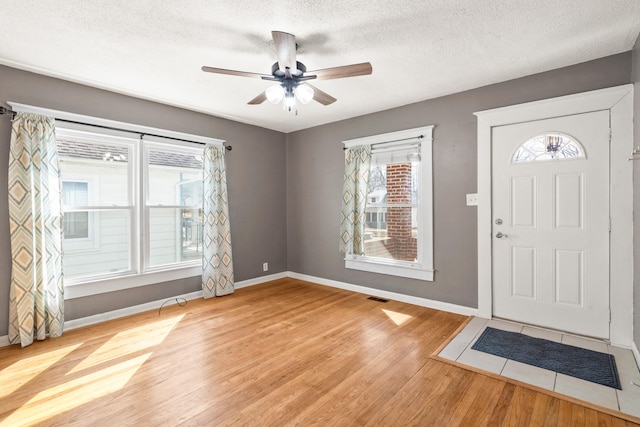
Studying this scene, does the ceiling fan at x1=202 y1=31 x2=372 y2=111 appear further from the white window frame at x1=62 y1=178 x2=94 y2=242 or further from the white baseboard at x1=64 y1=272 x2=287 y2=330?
the white baseboard at x1=64 y1=272 x2=287 y2=330

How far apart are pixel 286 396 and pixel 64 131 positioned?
3367mm

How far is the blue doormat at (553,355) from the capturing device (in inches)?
90.6

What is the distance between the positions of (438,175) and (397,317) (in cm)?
177

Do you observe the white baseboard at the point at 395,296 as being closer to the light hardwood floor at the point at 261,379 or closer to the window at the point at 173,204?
the light hardwood floor at the point at 261,379

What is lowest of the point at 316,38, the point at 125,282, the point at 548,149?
the point at 125,282

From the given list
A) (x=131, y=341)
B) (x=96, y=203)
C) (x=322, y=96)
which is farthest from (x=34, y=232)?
(x=322, y=96)

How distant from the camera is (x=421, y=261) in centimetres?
396

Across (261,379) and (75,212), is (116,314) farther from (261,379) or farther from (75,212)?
(261,379)

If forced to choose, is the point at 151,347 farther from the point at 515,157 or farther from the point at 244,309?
the point at 515,157

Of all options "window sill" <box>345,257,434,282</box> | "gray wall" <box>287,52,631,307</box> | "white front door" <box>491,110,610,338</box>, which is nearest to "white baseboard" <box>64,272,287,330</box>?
"gray wall" <box>287,52,631,307</box>

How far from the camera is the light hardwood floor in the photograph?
189 cm

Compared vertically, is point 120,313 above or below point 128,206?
below

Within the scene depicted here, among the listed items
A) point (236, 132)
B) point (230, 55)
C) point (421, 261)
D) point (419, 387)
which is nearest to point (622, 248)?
point (421, 261)

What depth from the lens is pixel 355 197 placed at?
177 inches
